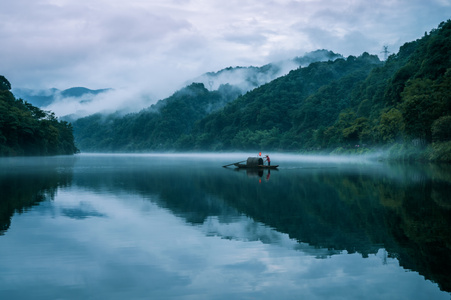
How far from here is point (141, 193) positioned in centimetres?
2369

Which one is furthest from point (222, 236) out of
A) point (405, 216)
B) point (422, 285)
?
point (405, 216)

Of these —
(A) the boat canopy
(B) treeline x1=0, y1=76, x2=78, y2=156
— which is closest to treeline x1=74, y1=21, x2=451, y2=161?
(A) the boat canopy

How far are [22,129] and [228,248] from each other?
92.0 metres

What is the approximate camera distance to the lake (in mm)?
8180

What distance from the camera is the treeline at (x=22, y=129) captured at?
88000 mm

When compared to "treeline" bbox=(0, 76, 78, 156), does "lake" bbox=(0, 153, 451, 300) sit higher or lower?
lower

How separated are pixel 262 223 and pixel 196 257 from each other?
15.1ft

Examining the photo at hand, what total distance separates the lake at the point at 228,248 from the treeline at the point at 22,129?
75.3m

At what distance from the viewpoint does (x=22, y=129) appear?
92.4 metres

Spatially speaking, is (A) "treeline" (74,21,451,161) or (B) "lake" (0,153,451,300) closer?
(B) "lake" (0,153,451,300)

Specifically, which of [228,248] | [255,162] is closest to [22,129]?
[255,162]

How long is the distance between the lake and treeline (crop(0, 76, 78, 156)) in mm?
75346

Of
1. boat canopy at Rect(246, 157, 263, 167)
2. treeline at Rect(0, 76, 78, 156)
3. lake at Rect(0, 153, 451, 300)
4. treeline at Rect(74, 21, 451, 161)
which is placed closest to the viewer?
lake at Rect(0, 153, 451, 300)

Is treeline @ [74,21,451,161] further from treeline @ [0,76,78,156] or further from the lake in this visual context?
treeline @ [0,76,78,156]
